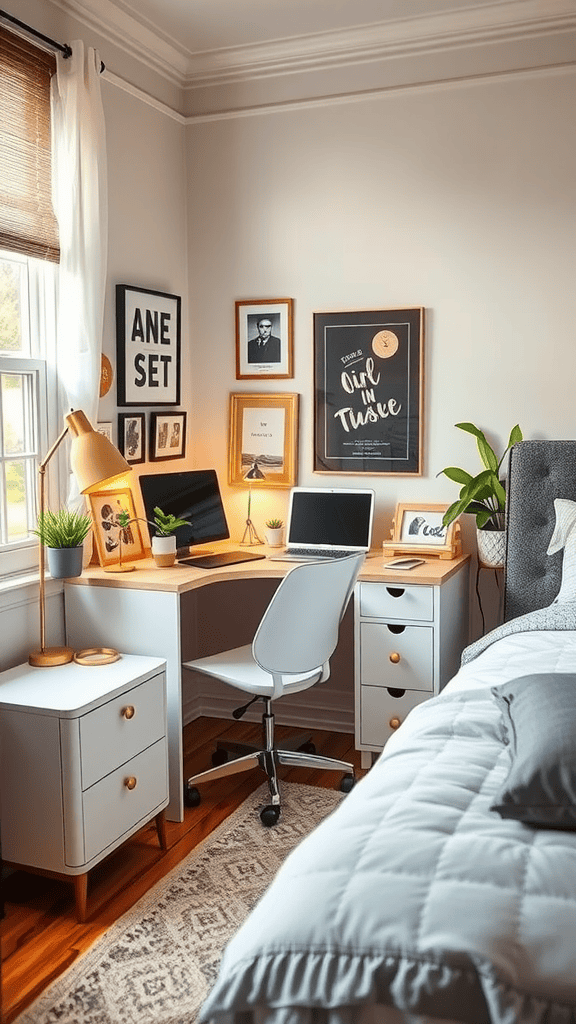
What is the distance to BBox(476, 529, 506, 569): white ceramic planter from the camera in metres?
3.40

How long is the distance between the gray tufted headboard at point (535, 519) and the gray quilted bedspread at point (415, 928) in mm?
1857

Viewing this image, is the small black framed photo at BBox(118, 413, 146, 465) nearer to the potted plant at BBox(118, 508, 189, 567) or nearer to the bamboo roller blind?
the potted plant at BBox(118, 508, 189, 567)

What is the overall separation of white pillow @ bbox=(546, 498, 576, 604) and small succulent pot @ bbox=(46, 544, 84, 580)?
1582 mm

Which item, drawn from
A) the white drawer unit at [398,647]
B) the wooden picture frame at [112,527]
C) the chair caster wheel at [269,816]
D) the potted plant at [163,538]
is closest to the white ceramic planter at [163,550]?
the potted plant at [163,538]

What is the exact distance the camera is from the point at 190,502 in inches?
142

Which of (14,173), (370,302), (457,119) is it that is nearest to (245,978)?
(14,173)

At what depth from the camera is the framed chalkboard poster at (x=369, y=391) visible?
3.66 meters

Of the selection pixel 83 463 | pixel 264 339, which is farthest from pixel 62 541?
pixel 264 339

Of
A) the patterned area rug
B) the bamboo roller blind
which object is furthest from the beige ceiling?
the patterned area rug

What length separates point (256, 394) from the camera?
3.92m

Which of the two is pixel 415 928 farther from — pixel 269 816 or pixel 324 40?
pixel 324 40

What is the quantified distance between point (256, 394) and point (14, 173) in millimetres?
1408

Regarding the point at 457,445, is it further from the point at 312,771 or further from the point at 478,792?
the point at 478,792

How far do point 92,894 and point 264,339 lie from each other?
227 centimetres
